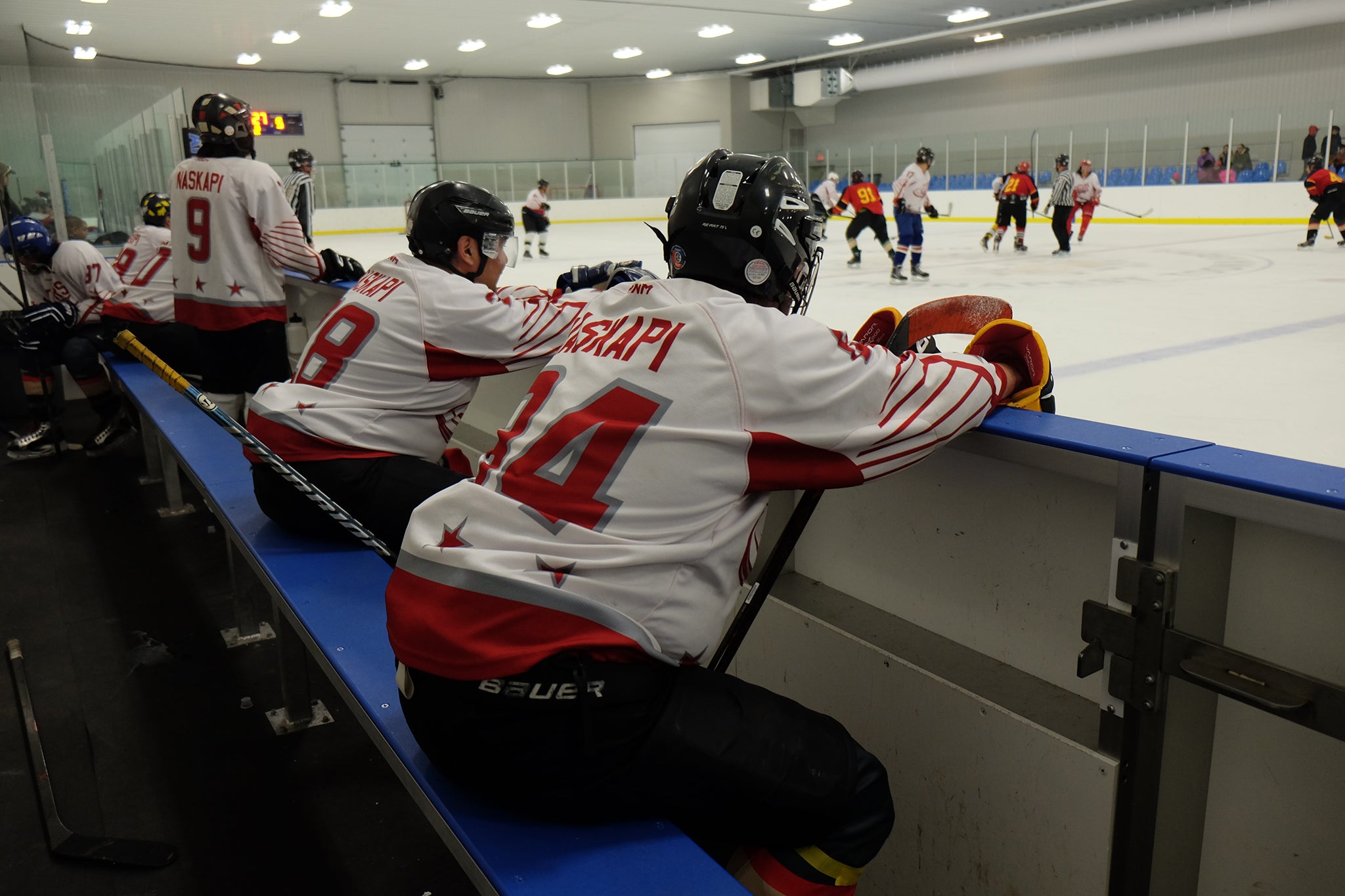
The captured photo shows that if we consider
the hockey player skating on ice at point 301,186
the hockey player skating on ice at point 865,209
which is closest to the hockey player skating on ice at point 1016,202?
the hockey player skating on ice at point 865,209

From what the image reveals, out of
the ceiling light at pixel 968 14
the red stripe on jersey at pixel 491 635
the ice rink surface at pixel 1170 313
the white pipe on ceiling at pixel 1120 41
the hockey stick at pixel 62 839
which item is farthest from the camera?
the ceiling light at pixel 968 14

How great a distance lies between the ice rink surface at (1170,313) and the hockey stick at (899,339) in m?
1.19

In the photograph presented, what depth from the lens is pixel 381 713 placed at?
1.44m

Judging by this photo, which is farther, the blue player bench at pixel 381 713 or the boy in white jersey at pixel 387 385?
the boy in white jersey at pixel 387 385

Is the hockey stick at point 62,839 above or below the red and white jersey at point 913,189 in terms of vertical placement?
below

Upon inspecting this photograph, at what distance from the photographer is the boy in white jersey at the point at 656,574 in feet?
3.57

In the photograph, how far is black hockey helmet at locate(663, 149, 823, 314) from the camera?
1.25 m

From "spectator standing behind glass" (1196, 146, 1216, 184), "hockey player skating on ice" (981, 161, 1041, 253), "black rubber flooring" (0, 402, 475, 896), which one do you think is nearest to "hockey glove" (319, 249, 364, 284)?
"black rubber flooring" (0, 402, 475, 896)

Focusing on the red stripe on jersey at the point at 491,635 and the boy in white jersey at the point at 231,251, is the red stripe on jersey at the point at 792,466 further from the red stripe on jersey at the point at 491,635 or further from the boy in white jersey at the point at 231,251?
the boy in white jersey at the point at 231,251

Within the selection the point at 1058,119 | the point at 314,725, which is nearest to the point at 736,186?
the point at 314,725

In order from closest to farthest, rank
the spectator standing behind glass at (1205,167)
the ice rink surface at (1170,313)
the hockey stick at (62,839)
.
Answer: the hockey stick at (62,839)
the ice rink surface at (1170,313)
the spectator standing behind glass at (1205,167)

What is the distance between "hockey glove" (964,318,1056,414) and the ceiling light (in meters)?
18.1

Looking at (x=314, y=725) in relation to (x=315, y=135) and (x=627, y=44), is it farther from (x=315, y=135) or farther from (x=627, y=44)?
(x=315, y=135)

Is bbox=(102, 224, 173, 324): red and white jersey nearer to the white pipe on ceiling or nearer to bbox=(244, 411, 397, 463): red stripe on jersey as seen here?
bbox=(244, 411, 397, 463): red stripe on jersey
